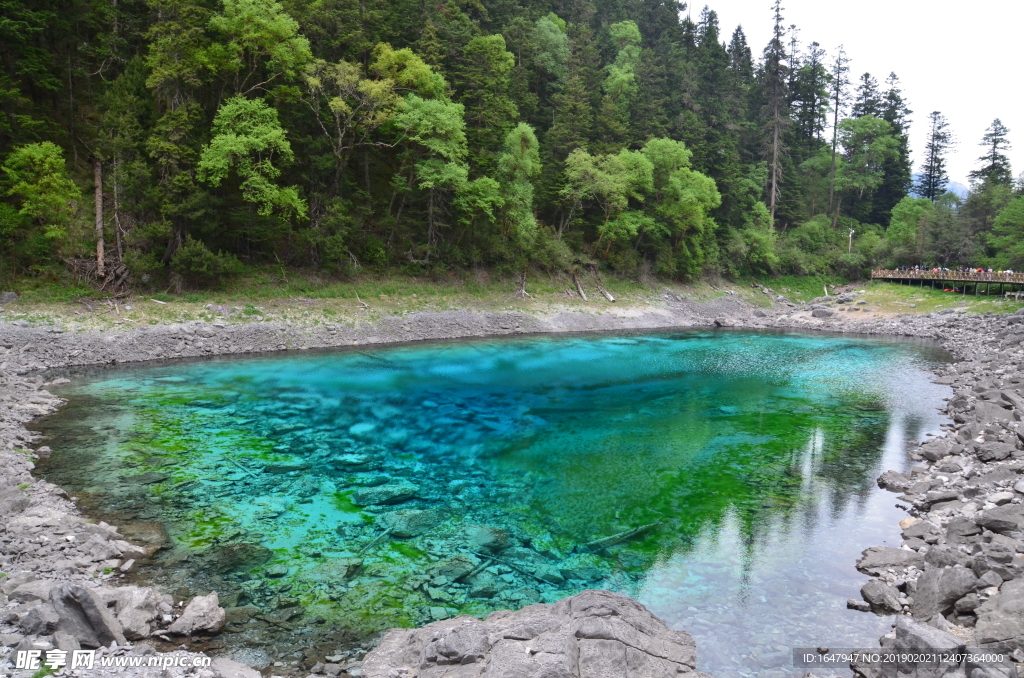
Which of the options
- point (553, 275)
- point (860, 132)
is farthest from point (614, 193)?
point (860, 132)

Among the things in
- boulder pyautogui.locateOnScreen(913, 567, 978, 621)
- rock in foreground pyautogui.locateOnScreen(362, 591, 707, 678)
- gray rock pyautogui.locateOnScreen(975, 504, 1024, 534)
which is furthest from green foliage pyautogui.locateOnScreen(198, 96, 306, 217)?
gray rock pyautogui.locateOnScreen(975, 504, 1024, 534)

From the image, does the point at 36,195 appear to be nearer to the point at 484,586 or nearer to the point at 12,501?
the point at 12,501

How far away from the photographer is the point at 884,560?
8.52 metres

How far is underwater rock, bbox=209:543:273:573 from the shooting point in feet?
26.8

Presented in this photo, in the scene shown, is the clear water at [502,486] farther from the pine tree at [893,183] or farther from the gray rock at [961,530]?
the pine tree at [893,183]

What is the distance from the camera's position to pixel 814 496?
37.7ft

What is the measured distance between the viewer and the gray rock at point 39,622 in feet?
17.9

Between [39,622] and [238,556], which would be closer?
[39,622]

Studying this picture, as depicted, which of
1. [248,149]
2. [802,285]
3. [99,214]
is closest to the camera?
[99,214]

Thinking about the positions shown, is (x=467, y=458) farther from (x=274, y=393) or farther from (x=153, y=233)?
(x=153, y=233)

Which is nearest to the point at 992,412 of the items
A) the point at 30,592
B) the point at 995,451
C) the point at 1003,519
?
the point at 995,451

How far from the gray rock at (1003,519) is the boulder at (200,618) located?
424 inches

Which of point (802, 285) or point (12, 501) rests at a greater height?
point (802, 285)

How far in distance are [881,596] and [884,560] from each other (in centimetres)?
125
